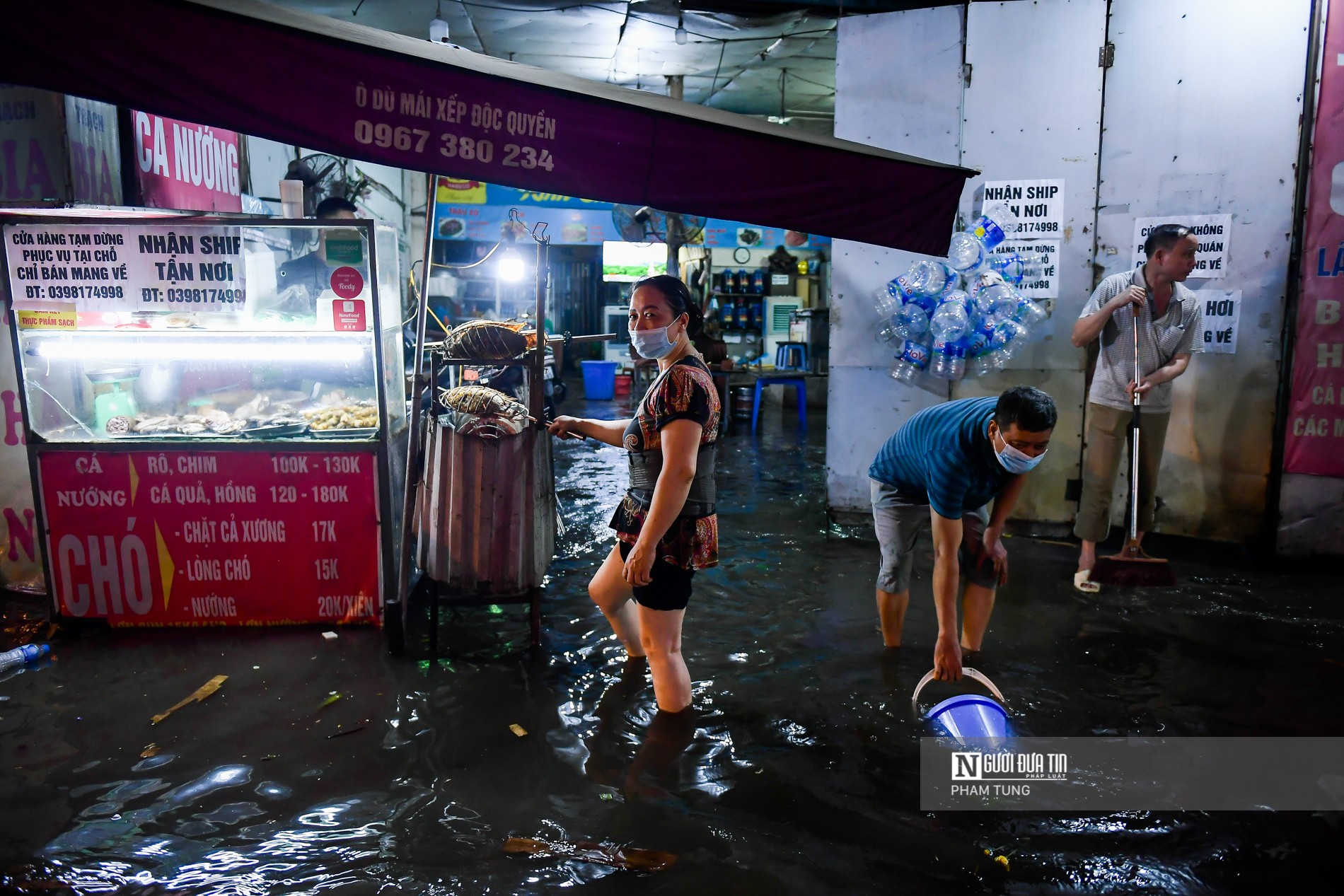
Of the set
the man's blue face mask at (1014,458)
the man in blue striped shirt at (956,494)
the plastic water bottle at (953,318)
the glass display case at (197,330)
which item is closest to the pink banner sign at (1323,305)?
the plastic water bottle at (953,318)

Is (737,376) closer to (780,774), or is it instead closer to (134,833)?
(780,774)

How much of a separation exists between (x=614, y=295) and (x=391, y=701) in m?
15.0

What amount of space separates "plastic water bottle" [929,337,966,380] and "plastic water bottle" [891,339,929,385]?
3.4 inches

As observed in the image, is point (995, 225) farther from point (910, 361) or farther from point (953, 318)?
point (910, 361)

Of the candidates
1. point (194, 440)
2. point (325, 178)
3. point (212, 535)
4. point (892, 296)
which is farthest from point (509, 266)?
point (212, 535)

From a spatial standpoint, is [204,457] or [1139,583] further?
[1139,583]

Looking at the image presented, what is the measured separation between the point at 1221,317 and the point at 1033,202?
155cm

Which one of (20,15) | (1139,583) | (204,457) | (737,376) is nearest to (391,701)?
(204,457)

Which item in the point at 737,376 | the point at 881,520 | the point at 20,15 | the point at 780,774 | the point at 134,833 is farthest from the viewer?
the point at 737,376

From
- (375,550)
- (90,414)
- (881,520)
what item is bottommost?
(375,550)

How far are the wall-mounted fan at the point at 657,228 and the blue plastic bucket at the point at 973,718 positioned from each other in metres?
9.45

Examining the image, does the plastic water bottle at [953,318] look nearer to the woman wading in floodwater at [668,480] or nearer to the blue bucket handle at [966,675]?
the blue bucket handle at [966,675]

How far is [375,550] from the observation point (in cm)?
432

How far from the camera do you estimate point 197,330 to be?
419 centimetres
